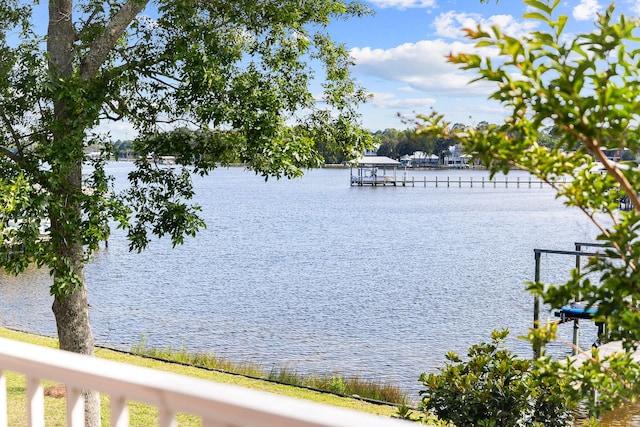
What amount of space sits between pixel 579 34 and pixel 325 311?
2076 cm

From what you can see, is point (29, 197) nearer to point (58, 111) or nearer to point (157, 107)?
point (58, 111)

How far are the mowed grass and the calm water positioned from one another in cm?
310

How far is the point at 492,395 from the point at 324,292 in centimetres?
1975

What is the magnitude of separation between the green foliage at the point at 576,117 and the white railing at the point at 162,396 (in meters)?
0.94

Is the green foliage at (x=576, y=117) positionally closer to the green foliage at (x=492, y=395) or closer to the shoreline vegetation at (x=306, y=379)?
the green foliage at (x=492, y=395)

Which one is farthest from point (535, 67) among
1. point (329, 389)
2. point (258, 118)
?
point (329, 389)

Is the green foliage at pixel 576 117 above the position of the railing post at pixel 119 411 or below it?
above

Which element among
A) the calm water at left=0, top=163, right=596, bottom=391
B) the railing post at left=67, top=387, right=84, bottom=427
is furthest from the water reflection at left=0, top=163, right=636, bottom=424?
the railing post at left=67, top=387, right=84, bottom=427

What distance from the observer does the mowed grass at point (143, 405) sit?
8570 mm

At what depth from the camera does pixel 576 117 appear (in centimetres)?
181

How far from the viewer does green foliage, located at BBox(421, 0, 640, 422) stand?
180cm

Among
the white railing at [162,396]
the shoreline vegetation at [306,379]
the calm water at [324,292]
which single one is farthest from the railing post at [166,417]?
the shoreline vegetation at [306,379]

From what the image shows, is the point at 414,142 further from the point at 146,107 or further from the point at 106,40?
the point at 146,107

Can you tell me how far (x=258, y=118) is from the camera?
7.12m
